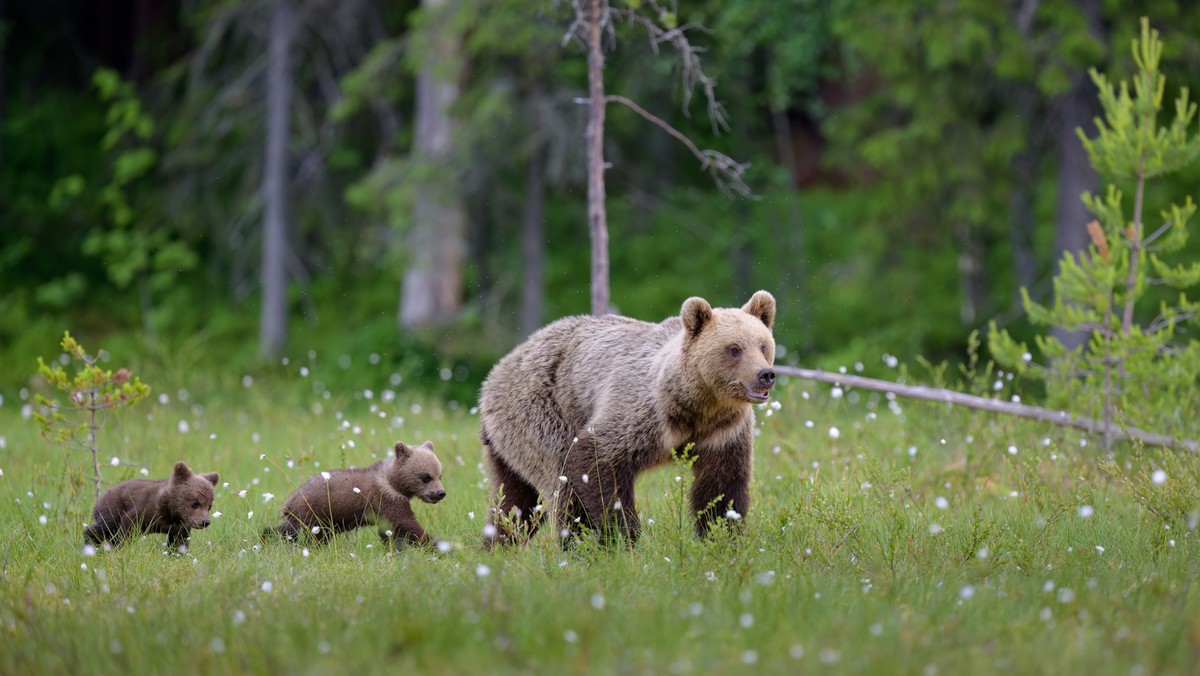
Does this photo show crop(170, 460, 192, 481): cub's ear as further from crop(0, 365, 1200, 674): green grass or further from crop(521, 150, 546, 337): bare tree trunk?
crop(521, 150, 546, 337): bare tree trunk

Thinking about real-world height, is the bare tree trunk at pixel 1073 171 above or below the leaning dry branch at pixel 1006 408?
above

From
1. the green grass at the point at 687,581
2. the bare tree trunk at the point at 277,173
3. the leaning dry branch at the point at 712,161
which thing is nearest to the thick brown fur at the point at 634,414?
the green grass at the point at 687,581

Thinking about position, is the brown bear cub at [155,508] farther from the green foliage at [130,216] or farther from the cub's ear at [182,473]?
the green foliage at [130,216]

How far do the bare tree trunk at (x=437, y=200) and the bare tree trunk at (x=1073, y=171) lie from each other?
6.97 metres

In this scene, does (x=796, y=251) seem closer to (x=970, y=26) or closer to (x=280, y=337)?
(x=970, y=26)

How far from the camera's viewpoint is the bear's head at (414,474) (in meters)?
6.96

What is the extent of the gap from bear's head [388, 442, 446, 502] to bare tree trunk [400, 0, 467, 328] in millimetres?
7918

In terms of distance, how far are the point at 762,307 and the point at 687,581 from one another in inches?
72.6

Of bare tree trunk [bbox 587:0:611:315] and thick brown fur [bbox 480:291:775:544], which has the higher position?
bare tree trunk [bbox 587:0:611:315]

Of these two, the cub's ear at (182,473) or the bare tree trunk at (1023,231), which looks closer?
the cub's ear at (182,473)

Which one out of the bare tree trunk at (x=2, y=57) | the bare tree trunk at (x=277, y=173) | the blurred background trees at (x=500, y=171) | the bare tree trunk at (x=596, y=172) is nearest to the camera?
the bare tree trunk at (x=596, y=172)

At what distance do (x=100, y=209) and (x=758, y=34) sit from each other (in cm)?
1182

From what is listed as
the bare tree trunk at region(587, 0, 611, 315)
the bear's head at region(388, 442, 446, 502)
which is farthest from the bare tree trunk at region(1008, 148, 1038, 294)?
the bear's head at region(388, 442, 446, 502)

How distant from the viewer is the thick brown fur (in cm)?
645
